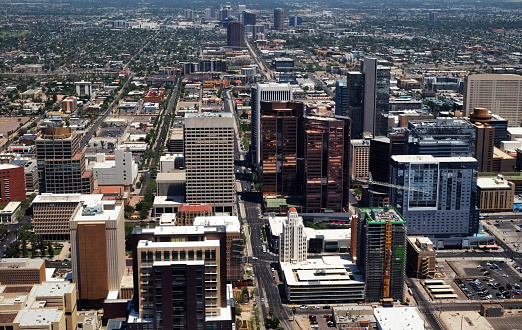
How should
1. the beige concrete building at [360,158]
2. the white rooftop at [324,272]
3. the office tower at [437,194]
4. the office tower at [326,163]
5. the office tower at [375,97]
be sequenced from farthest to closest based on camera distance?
the office tower at [375,97] < the beige concrete building at [360,158] < the office tower at [326,163] < the office tower at [437,194] < the white rooftop at [324,272]

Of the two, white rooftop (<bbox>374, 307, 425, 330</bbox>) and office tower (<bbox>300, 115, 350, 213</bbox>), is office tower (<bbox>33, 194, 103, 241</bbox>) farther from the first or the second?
white rooftop (<bbox>374, 307, 425, 330</bbox>)

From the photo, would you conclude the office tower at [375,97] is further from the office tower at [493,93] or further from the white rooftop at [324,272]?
the white rooftop at [324,272]

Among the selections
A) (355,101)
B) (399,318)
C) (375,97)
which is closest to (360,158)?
(355,101)

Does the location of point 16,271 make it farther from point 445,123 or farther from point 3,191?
point 445,123

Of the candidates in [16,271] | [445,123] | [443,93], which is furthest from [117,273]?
[443,93]

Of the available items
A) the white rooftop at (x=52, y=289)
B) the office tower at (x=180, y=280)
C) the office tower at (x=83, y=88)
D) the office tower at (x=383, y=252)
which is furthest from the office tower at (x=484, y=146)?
the office tower at (x=83, y=88)

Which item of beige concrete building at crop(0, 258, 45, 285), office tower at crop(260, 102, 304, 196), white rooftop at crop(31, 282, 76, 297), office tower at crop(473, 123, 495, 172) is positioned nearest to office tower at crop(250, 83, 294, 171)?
office tower at crop(260, 102, 304, 196)
